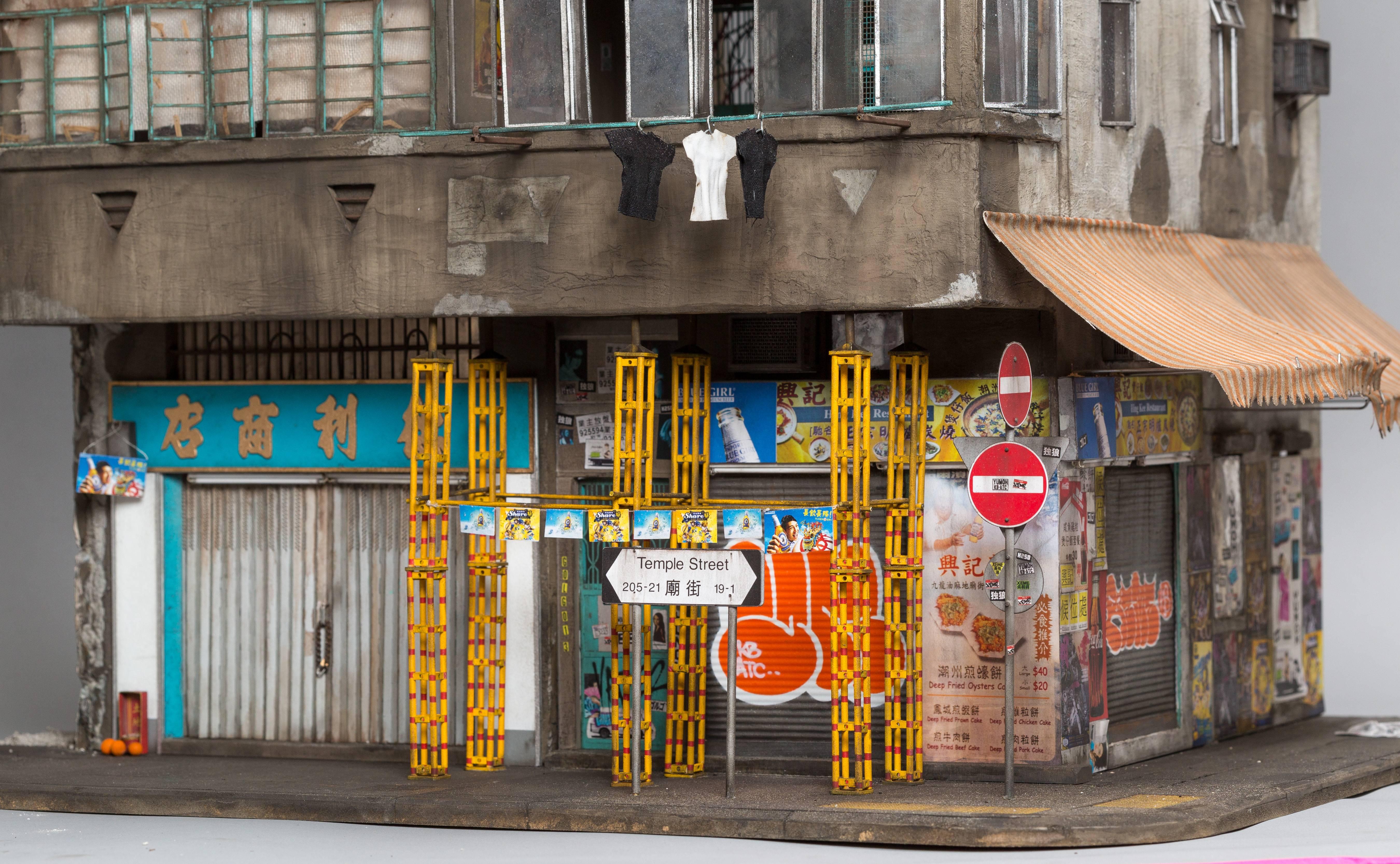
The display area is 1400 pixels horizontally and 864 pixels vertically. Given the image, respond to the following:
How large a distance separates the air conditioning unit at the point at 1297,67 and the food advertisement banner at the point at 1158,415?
2.99m

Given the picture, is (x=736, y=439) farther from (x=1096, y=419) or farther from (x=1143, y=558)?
(x=1143, y=558)

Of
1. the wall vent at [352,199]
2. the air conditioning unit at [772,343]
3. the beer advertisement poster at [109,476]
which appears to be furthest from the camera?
the beer advertisement poster at [109,476]

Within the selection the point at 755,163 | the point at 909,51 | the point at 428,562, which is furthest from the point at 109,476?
the point at 909,51

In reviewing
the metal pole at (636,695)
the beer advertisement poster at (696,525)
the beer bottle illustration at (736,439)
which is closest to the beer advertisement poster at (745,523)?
the beer advertisement poster at (696,525)

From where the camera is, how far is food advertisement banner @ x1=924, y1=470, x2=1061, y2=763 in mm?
13562

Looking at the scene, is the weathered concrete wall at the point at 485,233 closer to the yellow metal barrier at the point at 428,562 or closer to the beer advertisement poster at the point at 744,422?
the yellow metal barrier at the point at 428,562

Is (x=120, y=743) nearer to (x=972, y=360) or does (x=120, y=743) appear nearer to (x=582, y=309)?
(x=582, y=309)

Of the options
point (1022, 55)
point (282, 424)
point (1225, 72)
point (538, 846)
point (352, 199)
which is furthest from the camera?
point (1225, 72)

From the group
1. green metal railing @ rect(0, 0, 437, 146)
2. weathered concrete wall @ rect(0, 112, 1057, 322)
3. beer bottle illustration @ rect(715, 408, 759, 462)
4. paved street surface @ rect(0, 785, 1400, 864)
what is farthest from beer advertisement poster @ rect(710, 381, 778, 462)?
paved street surface @ rect(0, 785, 1400, 864)

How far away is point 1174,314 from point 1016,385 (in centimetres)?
166

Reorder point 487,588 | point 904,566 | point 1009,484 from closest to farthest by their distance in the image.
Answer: point 1009,484 < point 904,566 < point 487,588

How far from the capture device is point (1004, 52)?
1302 centimetres

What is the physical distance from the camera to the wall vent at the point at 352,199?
1383cm

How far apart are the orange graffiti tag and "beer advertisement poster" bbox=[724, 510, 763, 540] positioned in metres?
3.06
